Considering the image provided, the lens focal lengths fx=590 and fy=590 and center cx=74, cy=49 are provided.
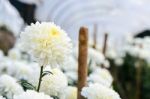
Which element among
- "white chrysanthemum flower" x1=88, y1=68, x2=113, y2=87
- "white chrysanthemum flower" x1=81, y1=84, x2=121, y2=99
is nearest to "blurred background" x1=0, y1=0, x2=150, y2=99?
"white chrysanthemum flower" x1=88, y1=68, x2=113, y2=87

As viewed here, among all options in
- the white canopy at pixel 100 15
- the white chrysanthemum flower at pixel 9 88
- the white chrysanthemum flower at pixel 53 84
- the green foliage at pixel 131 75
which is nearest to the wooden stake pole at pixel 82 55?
the white chrysanthemum flower at pixel 53 84

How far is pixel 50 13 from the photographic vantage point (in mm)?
4949

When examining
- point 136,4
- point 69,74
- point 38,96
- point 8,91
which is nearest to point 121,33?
point 136,4

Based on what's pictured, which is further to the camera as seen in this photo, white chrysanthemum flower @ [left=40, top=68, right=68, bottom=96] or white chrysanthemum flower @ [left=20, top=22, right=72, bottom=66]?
white chrysanthemum flower @ [left=40, top=68, right=68, bottom=96]

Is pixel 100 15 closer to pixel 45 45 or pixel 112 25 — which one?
pixel 112 25

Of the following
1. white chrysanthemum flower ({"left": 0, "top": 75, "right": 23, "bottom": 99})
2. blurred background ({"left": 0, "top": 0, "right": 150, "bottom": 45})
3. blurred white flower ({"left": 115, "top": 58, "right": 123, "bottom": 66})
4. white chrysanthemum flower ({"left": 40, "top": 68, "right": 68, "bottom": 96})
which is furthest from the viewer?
blurred white flower ({"left": 115, "top": 58, "right": 123, "bottom": 66})

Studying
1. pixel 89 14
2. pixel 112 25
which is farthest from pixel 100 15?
pixel 112 25

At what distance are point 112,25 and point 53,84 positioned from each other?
508 cm

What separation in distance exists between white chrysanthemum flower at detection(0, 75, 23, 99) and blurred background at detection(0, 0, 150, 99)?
7.91 feet

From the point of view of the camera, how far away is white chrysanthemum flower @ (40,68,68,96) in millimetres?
1704

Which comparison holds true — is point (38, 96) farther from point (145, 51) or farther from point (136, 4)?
point (136, 4)

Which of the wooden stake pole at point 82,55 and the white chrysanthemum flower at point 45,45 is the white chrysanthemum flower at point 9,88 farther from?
the white chrysanthemum flower at point 45,45

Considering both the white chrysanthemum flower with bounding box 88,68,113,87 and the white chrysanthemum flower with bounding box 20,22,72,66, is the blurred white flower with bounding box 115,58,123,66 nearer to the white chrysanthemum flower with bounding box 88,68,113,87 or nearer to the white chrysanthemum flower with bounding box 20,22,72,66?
the white chrysanthemum flower with bounding box 88,68,113,87

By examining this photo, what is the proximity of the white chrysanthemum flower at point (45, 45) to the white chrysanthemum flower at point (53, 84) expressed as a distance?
6.9 inches
